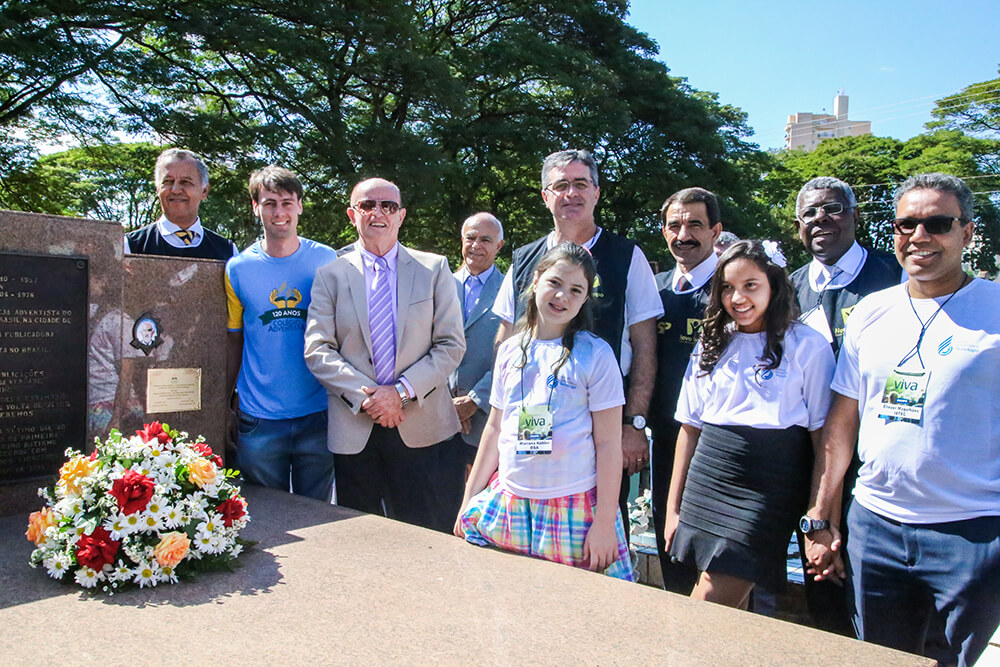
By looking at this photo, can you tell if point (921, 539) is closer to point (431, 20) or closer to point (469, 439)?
point (469, 439)

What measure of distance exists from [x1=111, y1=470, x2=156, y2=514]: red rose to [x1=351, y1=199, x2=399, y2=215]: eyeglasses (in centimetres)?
174

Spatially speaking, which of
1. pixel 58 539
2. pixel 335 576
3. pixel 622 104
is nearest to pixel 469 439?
pixel 335 576

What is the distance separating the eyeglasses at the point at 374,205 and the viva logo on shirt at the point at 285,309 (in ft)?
1.75

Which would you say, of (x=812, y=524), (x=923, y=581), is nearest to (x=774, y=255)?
(x=812, y=524)

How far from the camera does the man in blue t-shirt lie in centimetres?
371

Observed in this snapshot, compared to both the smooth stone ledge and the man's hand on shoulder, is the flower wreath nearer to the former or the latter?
the smooth stone ledge

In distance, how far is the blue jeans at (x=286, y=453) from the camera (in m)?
3.72

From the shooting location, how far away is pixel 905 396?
2.49 m

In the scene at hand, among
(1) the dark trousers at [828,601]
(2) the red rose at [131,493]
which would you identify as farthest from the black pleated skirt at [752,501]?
(2) the red rose at [131,493]

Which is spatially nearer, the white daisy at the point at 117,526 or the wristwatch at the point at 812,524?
the white daisy at the point at 117,526

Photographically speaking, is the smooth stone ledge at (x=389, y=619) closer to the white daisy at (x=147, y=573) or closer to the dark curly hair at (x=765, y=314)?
the white daisy at (x=147, y=573)

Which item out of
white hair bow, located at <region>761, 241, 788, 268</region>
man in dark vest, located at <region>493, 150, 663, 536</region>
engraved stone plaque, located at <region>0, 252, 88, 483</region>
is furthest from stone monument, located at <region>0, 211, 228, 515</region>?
white hair bow, located at <region>761, 241, 788, 268</region>

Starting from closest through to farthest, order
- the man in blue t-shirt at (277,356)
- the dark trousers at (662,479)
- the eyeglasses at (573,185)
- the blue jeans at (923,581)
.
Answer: the blue jeans at (923,581) → the dark trousers at (662,479) → the eyeglasses at (573,185) → the man in blue t-shirt at (277,356)

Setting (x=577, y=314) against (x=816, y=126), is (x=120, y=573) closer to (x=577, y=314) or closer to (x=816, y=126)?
(x=577, y=314)
